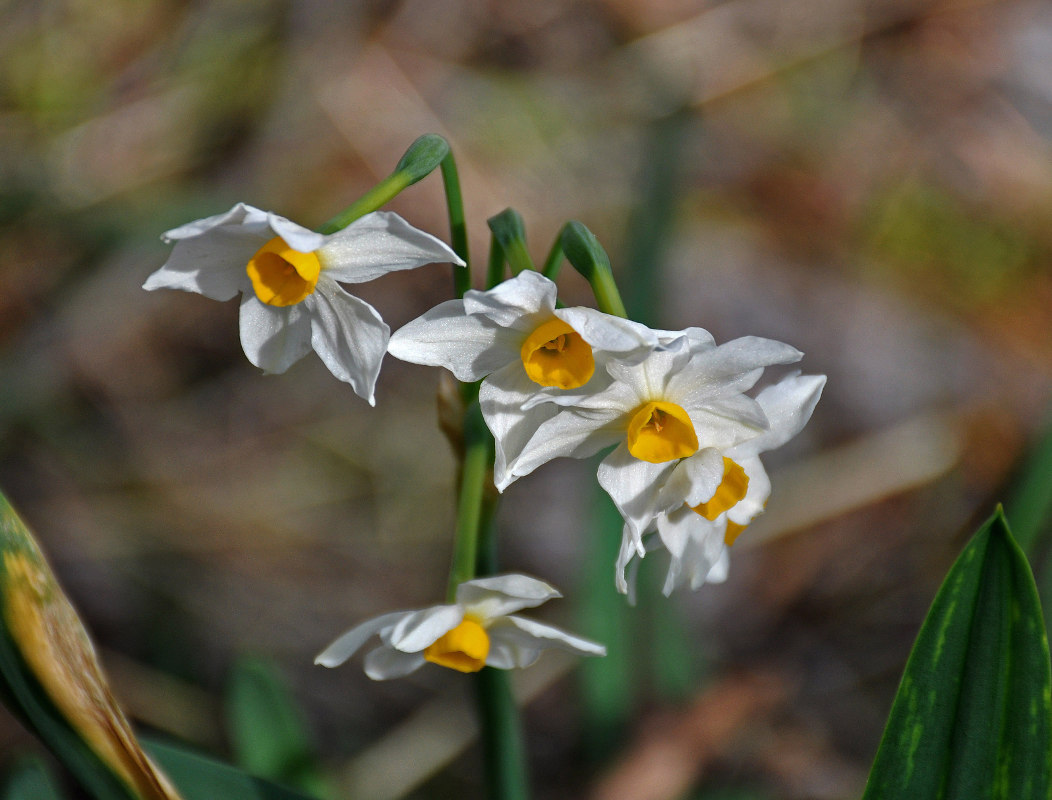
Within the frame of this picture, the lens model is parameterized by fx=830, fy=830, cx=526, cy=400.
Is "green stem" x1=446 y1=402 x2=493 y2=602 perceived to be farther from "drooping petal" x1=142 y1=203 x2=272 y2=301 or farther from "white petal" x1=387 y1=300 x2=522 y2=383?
"drooping petal" x1=142 y1=203 x2=272 y2=301

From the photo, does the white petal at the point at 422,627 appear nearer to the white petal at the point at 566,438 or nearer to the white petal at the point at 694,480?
the white petal at the point at 566,438

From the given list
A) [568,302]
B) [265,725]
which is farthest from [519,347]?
[568,302]

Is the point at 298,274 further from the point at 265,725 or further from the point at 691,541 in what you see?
the point at 265,725

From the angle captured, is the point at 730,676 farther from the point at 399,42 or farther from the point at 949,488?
the point at 399,42

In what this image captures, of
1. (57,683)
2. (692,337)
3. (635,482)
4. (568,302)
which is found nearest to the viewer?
(57,683)

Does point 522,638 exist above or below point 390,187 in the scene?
below

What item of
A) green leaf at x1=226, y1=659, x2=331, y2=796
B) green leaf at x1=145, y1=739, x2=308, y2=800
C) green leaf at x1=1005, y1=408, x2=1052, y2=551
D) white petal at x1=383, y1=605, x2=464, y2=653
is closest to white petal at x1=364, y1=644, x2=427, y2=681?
white petal at x1=383, y1=605, x2=464, y2=653

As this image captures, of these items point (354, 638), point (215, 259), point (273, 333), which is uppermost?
point (215, 259)
